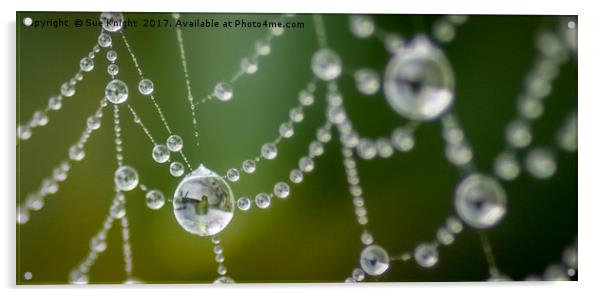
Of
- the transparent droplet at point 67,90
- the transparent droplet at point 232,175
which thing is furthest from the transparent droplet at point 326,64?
the transparent droplet at point 67,90

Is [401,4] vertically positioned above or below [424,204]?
above

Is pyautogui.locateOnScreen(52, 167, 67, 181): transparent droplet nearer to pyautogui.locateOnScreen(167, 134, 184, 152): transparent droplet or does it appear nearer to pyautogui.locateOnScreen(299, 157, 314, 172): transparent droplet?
pyautogui.locateOnScreen(167, 134, 184, 152): transparent droplet

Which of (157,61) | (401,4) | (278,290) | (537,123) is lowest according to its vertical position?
(278,290)

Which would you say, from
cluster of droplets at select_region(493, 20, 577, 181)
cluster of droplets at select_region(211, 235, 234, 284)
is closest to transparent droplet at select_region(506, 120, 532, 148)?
cluster of droplets at select_region(493, 20, 577, 181)

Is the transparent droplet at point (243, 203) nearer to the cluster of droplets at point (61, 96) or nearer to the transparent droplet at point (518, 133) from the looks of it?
the cluster of droplets at point (61, 96)

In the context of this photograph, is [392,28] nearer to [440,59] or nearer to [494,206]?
[440,59]

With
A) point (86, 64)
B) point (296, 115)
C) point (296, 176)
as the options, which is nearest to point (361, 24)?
point (296, 115)
